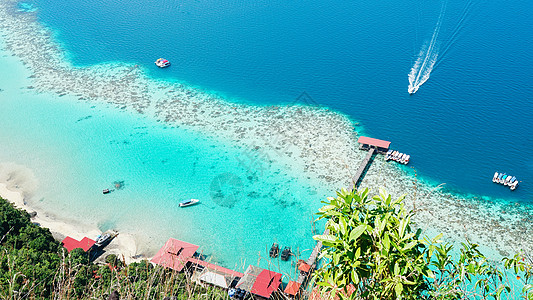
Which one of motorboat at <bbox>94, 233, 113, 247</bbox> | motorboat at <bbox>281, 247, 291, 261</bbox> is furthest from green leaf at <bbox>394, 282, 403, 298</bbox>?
motorboat at <bbox>94, 233, 113, 247</bbox>

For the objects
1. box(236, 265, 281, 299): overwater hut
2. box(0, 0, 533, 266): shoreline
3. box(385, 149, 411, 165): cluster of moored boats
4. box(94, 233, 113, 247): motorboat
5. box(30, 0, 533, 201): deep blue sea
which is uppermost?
box(30, 0, 533, 201): deep blue sea

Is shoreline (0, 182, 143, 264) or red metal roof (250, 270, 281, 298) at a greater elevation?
red metal roof (250, 270, 281, 298)

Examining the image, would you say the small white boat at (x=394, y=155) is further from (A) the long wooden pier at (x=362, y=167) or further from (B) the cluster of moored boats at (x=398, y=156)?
(A) the long wooden pier at (x=362, y=167)

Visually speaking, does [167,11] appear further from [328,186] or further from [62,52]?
[328,186]

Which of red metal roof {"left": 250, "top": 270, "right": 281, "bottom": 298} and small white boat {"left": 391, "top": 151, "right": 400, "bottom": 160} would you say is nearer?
red metal roof {"left": 250, "top": 270, "right": 281, "bottom": 298}

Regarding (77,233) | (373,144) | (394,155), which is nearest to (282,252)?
(373,144)

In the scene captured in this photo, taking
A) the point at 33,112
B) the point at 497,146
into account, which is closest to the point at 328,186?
the point at 497,146

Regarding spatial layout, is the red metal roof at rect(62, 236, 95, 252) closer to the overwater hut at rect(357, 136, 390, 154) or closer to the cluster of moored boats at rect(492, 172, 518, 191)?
the overwater hut at rect(357, 136, 390, 154)
